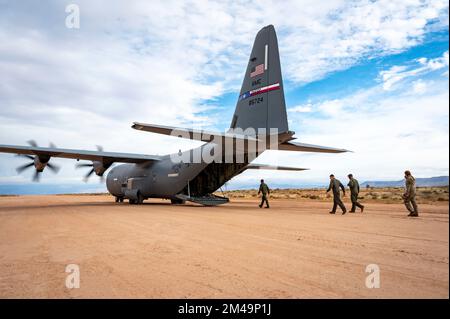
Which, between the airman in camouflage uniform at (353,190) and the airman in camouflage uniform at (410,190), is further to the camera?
the airman in camouflage uniform at (353,190)

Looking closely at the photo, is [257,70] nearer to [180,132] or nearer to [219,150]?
[219,150]

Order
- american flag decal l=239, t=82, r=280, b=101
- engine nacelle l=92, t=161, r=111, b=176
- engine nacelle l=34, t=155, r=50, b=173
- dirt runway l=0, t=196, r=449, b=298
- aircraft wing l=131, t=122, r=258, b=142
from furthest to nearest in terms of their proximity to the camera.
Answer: engine nacelle l=92, t=161, r=111, b=176 → engine nacelle l=34, t=155, r=50, b=173 → american flag decal l=239, t=82, r=280, b=101 → aircraft wing l=131, t=122, r=258, b=142 → dirt runway l=0, t=196, r=449, b=298

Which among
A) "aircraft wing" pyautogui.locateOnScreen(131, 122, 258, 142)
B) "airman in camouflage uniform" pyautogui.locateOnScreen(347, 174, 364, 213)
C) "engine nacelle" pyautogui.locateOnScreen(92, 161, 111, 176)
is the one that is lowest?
"airman in camouflage uniform" pyautogui.locateOnScreen(347, 174, 364, 213)

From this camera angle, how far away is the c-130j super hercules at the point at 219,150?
41.0 ft

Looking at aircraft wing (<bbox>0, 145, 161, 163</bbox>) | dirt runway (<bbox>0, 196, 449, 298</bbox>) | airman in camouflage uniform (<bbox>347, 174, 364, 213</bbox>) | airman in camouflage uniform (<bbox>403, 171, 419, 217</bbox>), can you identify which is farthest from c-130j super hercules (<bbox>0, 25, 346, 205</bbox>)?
dirt runway (<bbox>0, 196, 449, 298</bbox>)

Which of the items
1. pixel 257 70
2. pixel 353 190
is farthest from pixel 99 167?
pixel 353 190

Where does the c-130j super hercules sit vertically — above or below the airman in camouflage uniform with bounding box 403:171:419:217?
above

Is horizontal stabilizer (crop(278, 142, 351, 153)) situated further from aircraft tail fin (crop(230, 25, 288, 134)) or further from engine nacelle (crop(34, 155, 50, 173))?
engine nacelle (crop(34, 155, 50, 173))

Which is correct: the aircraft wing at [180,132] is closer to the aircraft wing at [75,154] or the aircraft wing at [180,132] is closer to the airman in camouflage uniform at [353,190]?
the airman in camouflage uniform at [353,190]

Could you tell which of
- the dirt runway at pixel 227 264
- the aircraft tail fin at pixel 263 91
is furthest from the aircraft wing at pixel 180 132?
the dirt runway at pixel 227 264

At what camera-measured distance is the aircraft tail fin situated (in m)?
12.6

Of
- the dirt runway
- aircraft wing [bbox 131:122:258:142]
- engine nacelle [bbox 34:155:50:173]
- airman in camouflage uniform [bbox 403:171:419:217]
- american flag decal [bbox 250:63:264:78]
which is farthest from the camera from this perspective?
engine nacelle [bbox 34:155:50:173]
